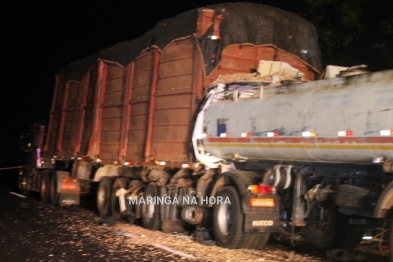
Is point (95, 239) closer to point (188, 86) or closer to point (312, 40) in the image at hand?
point (188, 86)

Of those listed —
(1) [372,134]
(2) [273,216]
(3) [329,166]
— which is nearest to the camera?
(1) [372,134]

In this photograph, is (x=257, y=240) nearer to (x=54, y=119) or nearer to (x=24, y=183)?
(x=54, y=119)

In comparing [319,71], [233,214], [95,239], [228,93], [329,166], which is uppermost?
[319,71]

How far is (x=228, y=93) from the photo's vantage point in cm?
933

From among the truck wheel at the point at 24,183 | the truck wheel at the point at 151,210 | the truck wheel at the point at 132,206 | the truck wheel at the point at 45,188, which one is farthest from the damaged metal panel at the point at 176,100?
the truck wheel at the point at 24,183

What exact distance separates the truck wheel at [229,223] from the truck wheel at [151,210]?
2.33 m

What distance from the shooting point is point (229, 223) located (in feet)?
29.3

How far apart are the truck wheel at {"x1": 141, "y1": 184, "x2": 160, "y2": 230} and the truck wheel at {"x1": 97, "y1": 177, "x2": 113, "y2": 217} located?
6.95ft

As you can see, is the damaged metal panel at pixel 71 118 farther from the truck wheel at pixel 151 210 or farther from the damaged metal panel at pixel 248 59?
the damaged metal panel at pixel 248 59

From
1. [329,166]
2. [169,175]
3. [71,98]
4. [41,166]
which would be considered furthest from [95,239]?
[41,166]

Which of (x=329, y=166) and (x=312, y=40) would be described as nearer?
(x=329, y=166)

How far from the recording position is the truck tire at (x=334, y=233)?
900cm

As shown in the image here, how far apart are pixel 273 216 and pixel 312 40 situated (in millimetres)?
4400

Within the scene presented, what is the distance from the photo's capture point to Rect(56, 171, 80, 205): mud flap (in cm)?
1602
